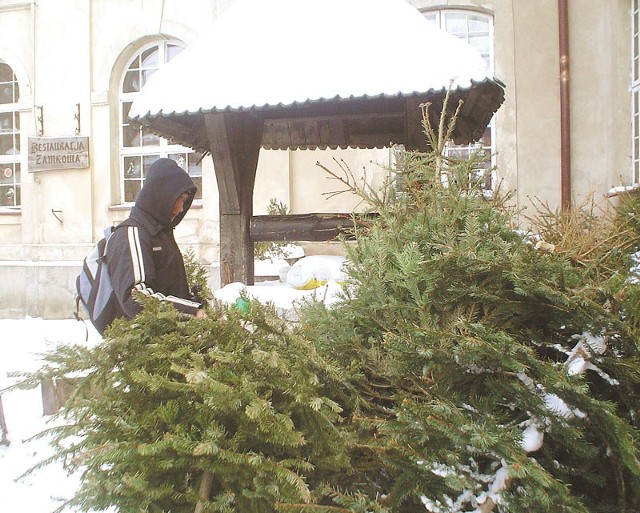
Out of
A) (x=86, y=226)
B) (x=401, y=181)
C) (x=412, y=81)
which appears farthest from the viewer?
(x=86, y=226)

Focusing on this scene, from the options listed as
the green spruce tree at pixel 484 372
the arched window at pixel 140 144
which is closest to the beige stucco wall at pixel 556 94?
the arched window at pixel 140 144

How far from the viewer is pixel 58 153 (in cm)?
880

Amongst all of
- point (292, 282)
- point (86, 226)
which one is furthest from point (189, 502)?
point (86, 226)

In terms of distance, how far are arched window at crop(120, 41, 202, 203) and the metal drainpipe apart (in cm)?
507

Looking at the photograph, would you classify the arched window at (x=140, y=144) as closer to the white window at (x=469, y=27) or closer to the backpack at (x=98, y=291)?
the white window at (x=469, y=27)

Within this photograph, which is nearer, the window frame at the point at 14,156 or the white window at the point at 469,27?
the white window at the point at 469,27

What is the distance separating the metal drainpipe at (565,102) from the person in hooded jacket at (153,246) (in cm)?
578

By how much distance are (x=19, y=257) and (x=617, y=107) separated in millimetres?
8660

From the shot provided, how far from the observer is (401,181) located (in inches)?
72.6

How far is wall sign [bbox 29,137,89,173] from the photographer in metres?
8.77

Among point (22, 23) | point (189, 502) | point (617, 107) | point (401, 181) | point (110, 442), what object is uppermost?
point (22, 23)

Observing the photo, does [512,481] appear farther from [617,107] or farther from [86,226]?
[86,226]

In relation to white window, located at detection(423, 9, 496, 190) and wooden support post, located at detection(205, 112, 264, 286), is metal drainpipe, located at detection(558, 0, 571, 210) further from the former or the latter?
wooden support post, located at detection(205, 112, 264, 286)

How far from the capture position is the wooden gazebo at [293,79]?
9.47ft
